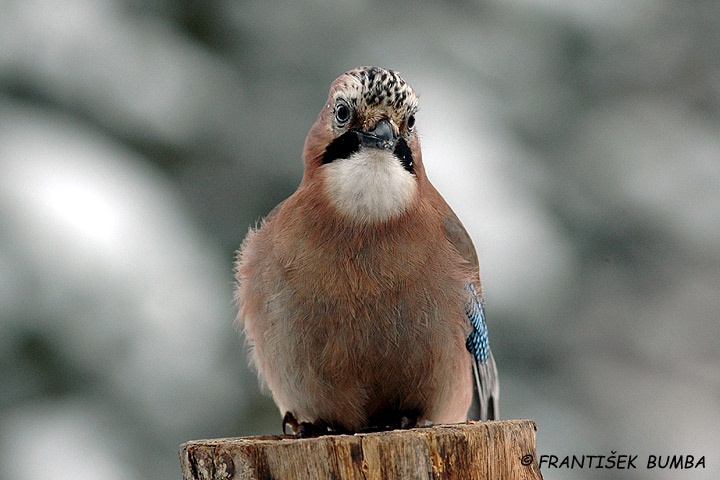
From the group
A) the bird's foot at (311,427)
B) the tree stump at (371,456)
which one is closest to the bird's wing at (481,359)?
the bird's foot at (311,427)

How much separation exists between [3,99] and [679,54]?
Result: 17.0 ft

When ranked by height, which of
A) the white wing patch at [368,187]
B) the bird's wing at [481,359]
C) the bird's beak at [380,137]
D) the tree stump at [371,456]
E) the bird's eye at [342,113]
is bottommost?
the tree stump at [371,456]

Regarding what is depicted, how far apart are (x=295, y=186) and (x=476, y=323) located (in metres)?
2.68

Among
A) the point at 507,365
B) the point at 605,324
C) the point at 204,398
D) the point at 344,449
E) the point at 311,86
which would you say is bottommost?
the point at 344,449

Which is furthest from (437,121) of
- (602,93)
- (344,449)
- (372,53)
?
(344,449)

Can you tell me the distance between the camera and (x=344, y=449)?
9.06 feet

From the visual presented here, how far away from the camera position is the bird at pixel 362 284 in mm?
3578

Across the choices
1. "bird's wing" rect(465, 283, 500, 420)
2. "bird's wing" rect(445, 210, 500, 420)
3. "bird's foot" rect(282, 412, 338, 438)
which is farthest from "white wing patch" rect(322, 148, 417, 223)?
"bird's foot" rect(282, 412, 338, 438)

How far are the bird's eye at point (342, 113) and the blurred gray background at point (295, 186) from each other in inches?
98.3

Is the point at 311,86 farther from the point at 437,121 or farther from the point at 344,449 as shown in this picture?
the point at 344,449

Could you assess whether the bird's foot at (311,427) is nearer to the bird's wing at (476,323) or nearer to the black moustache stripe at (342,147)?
the bird's wing at (476,323)

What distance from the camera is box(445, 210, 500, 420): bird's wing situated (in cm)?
401

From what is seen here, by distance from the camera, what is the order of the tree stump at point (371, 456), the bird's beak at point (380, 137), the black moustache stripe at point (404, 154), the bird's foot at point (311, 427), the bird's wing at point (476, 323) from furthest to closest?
the bird's wing at point (476, 323)
the bird's foot at point (311, 427)
the black moustache stripe at point (404, 154)
the bird's beak at point (380, 137)
the tree stump at point (371, 456)

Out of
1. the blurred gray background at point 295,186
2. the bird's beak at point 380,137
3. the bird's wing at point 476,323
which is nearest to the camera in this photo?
the bird's beak at point 380,137
